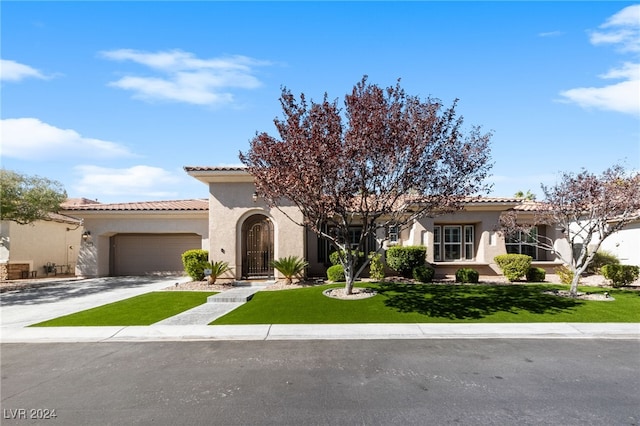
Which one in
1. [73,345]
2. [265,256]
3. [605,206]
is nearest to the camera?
[73,345]

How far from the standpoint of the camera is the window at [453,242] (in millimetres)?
20219

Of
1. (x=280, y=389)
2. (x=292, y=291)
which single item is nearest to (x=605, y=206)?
(x=292, y=291)

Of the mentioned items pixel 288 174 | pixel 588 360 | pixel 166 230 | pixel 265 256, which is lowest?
pixel 588 360

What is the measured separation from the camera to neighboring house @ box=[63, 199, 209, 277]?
823 inches

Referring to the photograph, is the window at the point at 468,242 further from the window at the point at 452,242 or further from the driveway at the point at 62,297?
the driveway at the point at 62,297

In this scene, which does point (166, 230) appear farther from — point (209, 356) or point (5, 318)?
point (209, 356)

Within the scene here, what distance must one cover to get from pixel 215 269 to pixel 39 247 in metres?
14.4

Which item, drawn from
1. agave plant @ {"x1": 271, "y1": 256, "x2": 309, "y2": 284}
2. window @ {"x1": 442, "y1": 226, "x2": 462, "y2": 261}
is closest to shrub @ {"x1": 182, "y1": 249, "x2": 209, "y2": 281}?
agave plant @ {"x1": 271, "y1": 256, "x2": 309, "y2": 284}

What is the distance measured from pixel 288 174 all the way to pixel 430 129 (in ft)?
14.7

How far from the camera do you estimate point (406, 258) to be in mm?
17703

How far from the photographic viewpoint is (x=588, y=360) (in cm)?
722

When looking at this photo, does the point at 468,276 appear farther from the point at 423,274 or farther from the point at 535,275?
the point at 535,275

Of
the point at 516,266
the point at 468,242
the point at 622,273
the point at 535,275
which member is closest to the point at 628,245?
the point at 622,273

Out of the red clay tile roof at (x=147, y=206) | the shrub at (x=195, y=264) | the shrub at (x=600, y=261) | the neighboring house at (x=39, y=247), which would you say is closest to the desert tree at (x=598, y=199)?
the shrub at (x=600, y=261)
